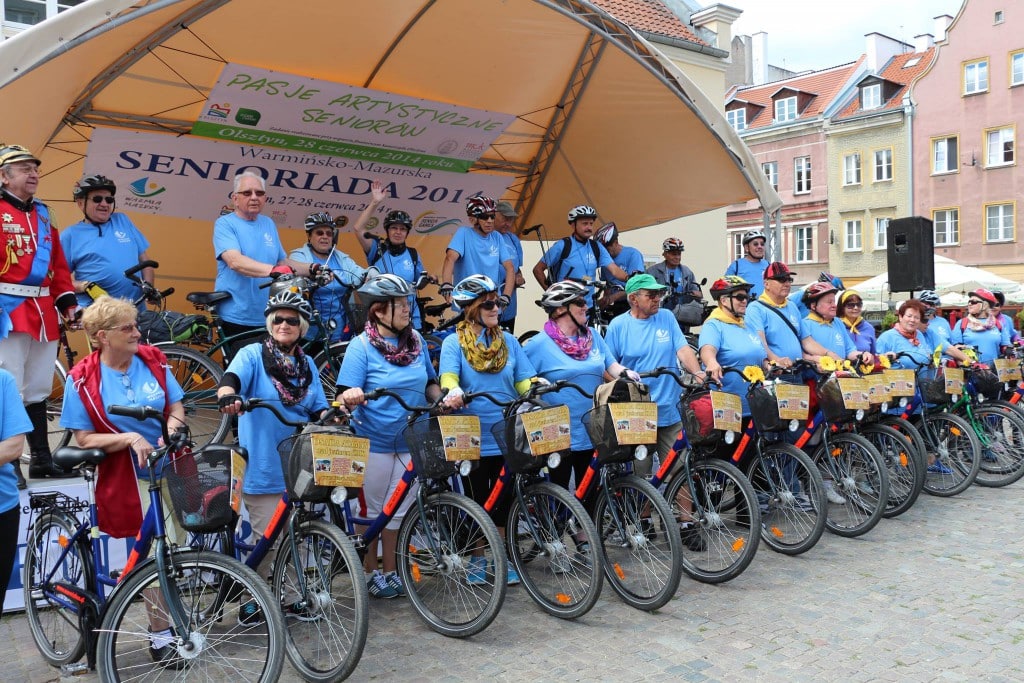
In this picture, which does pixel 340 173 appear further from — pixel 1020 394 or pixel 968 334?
pixel 1020 394

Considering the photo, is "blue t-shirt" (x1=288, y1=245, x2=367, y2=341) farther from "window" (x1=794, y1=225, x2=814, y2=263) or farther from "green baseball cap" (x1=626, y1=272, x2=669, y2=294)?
"window" (x1=794, y1=225, x2=814, y2=263)

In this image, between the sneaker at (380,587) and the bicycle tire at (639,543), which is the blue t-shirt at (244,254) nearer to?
the sneaker at (380,587)

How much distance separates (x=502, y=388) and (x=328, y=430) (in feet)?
4.72

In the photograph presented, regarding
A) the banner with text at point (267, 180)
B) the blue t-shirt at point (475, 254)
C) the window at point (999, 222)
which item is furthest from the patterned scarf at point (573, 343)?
the window at point (999, 222)

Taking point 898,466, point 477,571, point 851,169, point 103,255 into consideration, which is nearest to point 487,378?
point 477,571

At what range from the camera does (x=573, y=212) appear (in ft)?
27.8

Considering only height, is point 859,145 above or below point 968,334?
above

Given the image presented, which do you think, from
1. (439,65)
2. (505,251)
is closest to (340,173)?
(439,65)

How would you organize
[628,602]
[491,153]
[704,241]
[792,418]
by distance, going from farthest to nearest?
[704,241]
[491,153]
[792,418]
[628,602]

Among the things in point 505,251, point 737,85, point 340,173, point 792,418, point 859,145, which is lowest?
point 792,418

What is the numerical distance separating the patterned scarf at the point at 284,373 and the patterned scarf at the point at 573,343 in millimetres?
1650

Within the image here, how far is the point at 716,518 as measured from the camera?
5336 millimetres

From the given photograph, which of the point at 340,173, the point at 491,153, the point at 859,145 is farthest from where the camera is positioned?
the point at 859,145

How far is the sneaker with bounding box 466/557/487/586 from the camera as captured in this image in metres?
4.43
